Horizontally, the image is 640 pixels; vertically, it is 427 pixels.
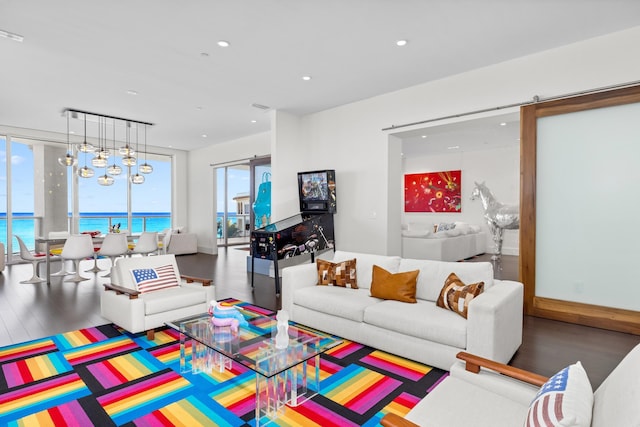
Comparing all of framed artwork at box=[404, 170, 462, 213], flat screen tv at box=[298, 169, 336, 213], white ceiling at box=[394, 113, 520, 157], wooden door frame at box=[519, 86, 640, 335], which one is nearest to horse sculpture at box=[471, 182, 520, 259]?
white ceiling at box=[394, 113, 520, 157]

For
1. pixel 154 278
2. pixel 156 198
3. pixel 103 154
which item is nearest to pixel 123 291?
pixel 154 278

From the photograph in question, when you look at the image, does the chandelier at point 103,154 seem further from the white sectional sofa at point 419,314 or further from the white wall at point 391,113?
the white sectional sofa at point 419,314

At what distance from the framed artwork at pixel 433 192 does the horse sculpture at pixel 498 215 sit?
6.66 feet

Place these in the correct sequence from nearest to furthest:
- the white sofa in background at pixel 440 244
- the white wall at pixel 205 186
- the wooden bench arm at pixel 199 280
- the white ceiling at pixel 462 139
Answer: the wooden bench arm at pixel 199 280 < the white ceiling at pixel 462 139 < the white sofa in background at pixel 440 244 < the white wall at pixel 205 186

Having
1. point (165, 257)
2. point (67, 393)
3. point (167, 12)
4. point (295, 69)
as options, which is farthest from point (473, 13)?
point (67, 393)

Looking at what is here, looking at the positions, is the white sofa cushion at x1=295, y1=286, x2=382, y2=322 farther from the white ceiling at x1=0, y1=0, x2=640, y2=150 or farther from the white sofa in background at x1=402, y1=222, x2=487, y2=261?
the white sofa in background at x1=402, y1=222, x2=487, y2=261

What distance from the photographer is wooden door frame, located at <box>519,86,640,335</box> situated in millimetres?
3648

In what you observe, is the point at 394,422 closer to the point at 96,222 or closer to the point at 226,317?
the point at 226,317

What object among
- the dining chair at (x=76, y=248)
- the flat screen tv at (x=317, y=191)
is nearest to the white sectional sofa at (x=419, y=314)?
the flat screen tv at (x=317, y=191)

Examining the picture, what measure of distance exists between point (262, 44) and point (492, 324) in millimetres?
3497

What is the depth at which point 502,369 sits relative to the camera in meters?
1.65

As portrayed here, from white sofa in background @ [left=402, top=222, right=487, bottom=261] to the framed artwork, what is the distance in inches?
58.5

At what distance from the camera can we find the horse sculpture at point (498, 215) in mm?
7387

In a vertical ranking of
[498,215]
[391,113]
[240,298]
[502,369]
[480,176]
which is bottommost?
[240,298]
